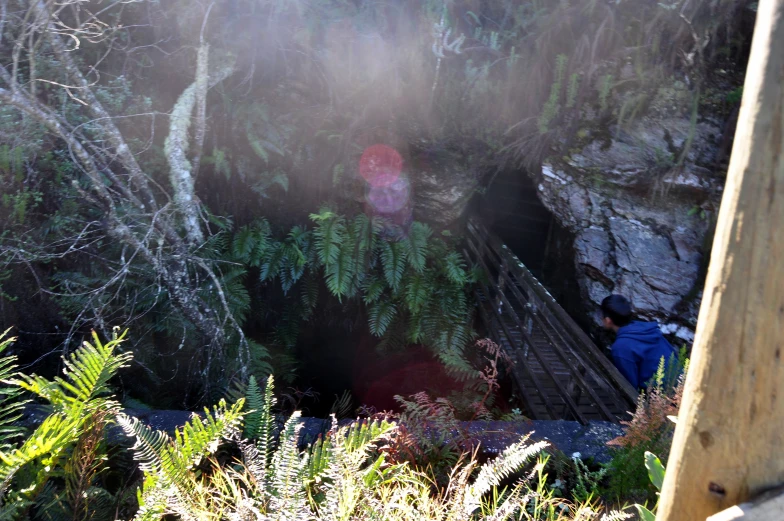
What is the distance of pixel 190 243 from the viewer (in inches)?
161

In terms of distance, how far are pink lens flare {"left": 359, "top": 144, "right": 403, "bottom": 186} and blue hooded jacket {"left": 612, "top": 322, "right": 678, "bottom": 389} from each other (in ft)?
11.0

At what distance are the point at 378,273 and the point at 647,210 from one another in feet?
10.5

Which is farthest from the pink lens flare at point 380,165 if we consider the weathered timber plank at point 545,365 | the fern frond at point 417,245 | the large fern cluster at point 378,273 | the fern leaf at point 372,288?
the weathered timber plank at point 545,365

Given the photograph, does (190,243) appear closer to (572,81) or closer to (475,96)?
(475,96)

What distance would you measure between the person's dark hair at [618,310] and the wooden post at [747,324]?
2.80 m

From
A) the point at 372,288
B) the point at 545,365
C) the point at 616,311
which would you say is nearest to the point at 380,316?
the point at 372,288

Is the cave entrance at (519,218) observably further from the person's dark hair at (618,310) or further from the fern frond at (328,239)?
the person's dark hair at (618,310)

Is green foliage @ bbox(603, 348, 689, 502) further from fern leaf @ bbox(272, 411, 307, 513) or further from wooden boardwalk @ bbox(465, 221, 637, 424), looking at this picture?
fern leaf @ bbox(272, 411, 307, 513)

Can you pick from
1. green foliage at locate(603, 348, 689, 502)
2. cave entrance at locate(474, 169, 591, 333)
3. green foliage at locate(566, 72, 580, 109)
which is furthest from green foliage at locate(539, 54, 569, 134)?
green foliage at locate(603, 348, 689, 502)

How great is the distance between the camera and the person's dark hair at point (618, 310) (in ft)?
13.1

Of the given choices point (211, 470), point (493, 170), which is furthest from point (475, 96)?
point (211, 470)

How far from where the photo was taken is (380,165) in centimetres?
615

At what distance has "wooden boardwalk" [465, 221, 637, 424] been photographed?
144 inches

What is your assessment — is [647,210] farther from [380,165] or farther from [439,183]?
[380,165]
